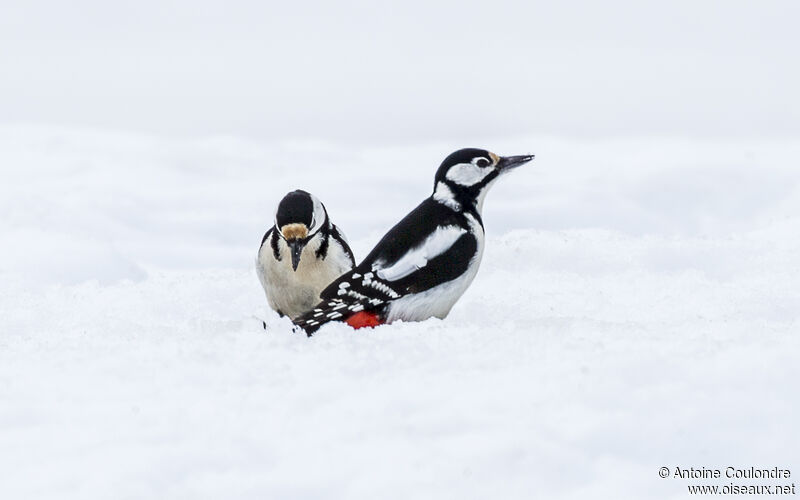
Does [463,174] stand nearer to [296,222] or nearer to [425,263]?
[425,263]

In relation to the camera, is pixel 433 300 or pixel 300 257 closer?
pixel 433 300

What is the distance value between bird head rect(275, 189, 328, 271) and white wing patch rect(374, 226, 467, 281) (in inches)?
19.9

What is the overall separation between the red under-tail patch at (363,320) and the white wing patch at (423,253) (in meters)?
0.18

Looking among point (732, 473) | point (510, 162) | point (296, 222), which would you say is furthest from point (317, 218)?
point (732, 473)

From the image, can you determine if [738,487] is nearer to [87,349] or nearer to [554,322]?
[554,322]

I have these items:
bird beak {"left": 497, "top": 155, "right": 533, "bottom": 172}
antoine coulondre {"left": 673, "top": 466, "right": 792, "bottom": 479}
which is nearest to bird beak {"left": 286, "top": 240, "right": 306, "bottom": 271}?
bird beak {"left": 497, "top": 155, "right": 533, "bottom": 172}

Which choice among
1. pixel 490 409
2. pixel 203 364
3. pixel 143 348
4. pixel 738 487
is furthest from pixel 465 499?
pixel 143 348

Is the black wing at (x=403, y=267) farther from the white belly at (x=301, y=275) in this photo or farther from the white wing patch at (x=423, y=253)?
the white belly at (x=301, y=275)

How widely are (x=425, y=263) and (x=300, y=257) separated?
67 cm

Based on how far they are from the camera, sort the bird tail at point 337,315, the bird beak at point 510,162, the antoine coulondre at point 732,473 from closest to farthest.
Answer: the antoine coulondre at point 732,473 → the bird tail at point 337,315 → the bird beak at point 510,162

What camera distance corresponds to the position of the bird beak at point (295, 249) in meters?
5.30

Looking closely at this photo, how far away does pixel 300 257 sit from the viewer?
17.7 feet

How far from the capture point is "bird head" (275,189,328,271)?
534cm

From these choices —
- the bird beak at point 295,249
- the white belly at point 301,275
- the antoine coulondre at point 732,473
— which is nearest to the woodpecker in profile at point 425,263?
the bird beak at point 295,249
